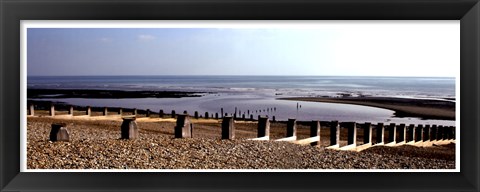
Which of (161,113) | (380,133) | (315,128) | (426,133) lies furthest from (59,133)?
(426,133)

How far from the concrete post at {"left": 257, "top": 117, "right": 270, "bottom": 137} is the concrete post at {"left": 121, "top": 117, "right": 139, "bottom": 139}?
2.29 feet

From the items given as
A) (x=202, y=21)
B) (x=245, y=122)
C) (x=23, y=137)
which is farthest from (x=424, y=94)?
(x=23, y=137)

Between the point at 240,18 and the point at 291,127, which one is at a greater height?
the point at 240,18

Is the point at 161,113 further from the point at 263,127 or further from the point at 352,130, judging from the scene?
the point at 352,130

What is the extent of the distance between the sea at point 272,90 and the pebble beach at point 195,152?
0.35 ft

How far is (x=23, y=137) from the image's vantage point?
357cm

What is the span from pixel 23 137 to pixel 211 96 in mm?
1024

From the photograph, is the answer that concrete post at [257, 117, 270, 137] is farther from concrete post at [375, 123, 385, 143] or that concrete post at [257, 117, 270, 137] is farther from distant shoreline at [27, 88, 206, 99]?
concrete post at [375, 123, 385, 143]

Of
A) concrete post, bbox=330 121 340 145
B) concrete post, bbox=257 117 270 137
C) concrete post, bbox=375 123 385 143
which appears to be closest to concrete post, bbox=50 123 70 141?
concrete post, bbox=257 117 270 137

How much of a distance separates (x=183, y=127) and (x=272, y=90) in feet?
1.90

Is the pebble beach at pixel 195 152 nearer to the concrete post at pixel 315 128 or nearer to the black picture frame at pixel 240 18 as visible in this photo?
the concrete post at pixel 315 128

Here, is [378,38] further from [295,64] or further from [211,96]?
[211,96]

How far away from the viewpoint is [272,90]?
3801mm

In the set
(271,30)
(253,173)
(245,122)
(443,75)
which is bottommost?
(253,173)
